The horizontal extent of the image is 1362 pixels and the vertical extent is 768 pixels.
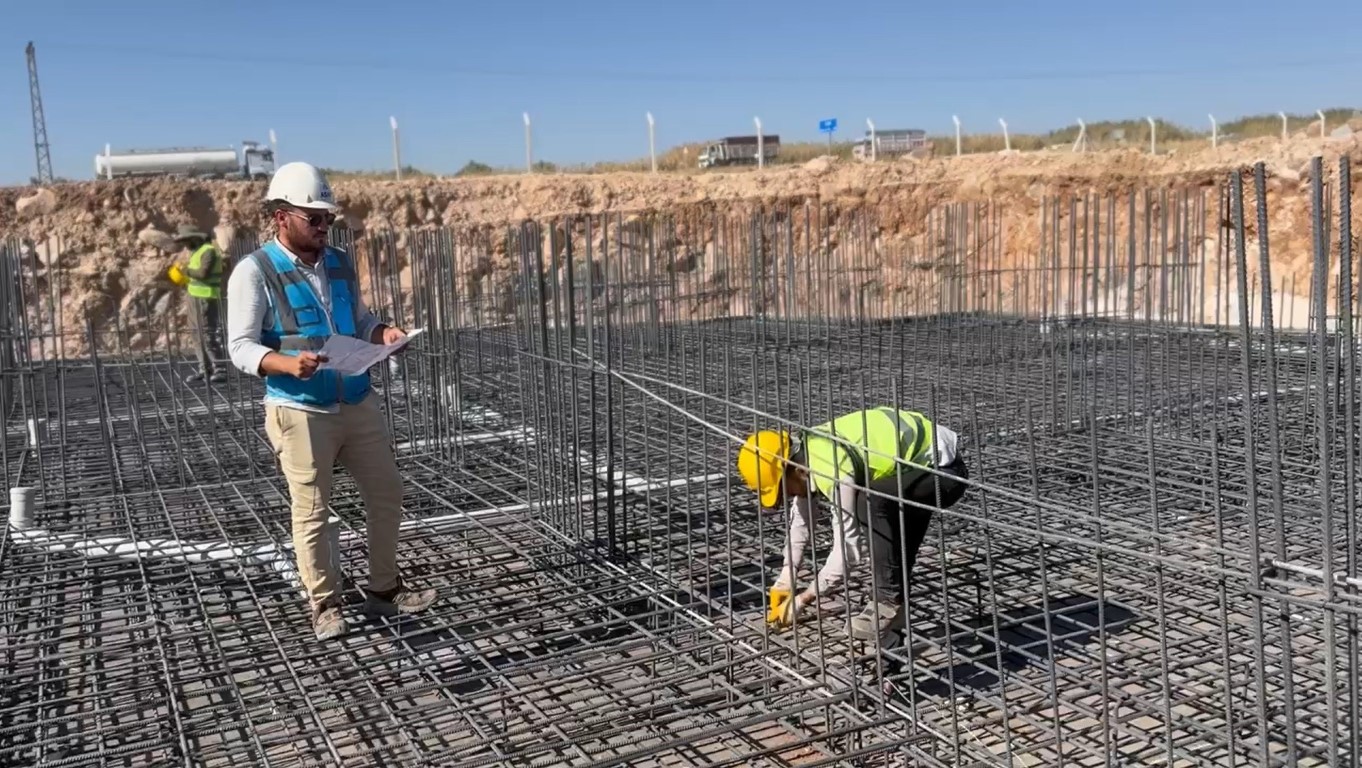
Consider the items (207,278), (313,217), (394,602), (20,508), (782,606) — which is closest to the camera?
(313,217)

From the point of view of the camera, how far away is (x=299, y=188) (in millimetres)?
3625

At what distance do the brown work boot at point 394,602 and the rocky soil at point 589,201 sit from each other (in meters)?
11.7

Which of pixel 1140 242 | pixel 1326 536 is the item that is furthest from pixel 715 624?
pixel 1140 242

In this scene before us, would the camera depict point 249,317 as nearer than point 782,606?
Yes

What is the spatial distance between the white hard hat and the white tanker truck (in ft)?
56.5

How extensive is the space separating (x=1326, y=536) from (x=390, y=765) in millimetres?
2296

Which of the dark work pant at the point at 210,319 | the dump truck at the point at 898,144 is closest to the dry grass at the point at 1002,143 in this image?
the dump truck at the point at 898,144

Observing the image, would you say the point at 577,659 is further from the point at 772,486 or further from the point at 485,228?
the point at 485,228

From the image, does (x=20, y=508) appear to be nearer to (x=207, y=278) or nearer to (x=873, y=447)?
(x=873, y=447)

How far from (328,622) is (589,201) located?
54.7 feet

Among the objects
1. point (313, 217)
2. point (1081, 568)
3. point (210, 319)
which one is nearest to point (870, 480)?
point (1081, 568)

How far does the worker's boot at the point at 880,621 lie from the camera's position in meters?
3.52

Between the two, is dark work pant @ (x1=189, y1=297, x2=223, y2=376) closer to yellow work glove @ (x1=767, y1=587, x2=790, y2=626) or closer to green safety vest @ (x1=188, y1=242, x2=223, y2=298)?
green safety vest @ (x1=188, y1=242, x2=223, y2=298)

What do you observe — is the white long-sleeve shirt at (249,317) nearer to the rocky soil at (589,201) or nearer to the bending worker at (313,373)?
the bending worker at (313,373)
